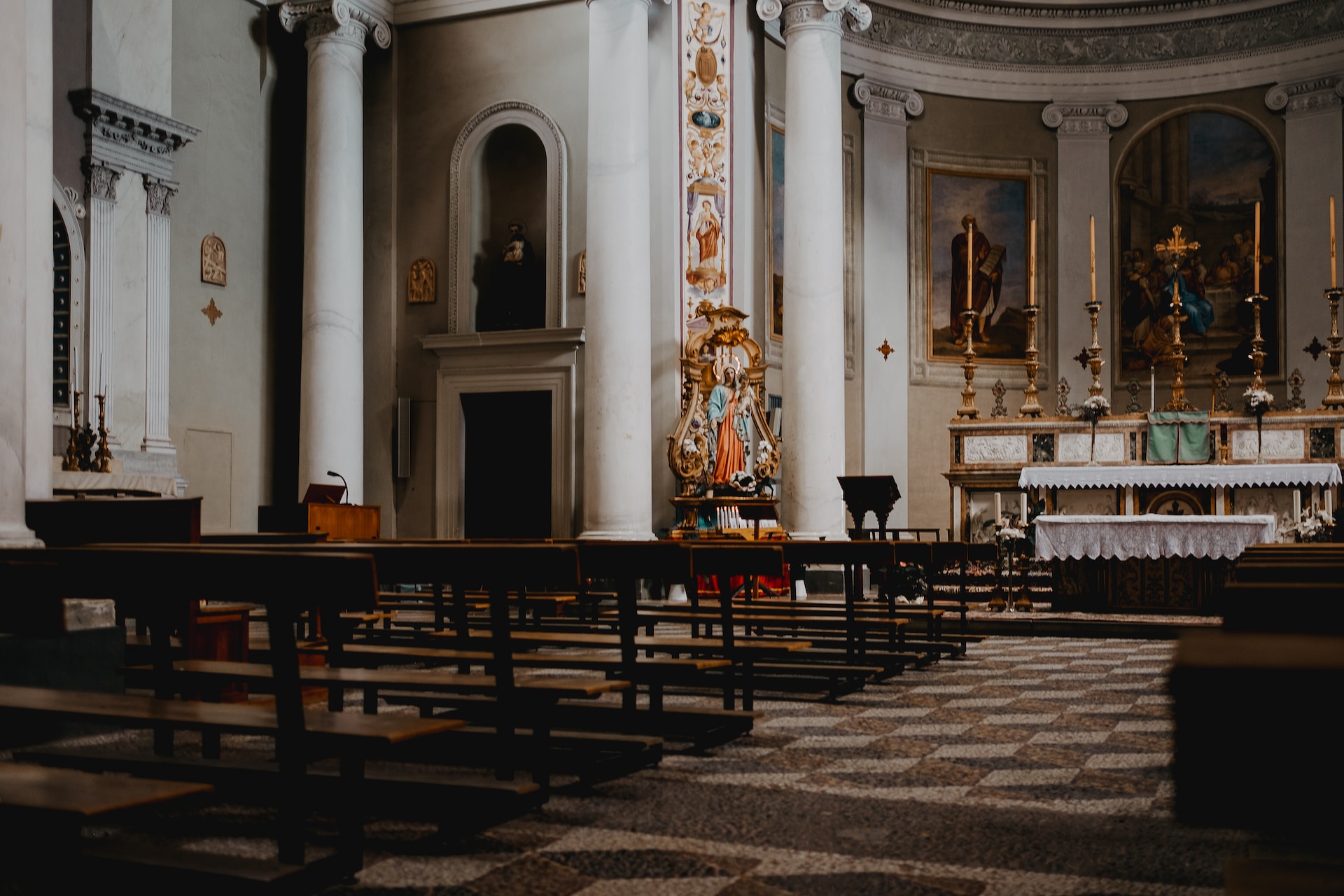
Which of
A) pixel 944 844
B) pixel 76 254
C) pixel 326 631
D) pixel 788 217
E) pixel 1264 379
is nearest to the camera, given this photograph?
pixel 944 844

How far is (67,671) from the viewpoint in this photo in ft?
15.3

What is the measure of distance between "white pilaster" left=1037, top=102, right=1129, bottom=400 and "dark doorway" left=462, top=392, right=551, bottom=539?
7.80 meters

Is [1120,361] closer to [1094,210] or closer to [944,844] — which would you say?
[1094,210]

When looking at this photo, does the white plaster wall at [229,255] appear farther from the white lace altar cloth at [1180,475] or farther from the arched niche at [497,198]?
the white lace altar cloth at [1180,475]

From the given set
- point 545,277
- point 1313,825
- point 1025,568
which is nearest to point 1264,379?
point 1025,568

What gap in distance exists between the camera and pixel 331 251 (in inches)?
516

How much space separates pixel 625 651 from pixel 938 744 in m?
1.21

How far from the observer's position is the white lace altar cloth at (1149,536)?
10.4 metres

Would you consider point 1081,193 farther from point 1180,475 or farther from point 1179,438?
point 1180,475

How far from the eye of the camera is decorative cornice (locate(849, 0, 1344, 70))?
55.5ft

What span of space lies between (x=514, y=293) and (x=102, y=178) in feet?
14.1

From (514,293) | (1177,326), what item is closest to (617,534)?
(514,293)

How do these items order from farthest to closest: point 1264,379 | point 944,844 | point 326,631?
1. point 1264,379
2. point 326,631
3. point 944,844

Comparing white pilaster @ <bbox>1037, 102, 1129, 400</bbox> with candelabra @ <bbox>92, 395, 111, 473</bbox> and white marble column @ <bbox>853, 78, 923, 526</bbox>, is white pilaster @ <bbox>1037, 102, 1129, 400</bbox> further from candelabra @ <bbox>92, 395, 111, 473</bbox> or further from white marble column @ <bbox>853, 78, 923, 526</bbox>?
candelabra @ <bbox>92, 395, 111, 473</bbox>
